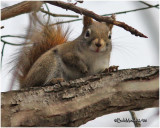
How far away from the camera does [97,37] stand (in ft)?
7.06

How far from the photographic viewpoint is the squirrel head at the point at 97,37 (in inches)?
82.8

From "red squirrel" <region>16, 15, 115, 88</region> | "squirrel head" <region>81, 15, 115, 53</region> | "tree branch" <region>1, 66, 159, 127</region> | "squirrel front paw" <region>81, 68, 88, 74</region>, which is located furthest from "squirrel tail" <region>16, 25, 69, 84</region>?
"tree branch" <region>1, 66, 159, 127</region>

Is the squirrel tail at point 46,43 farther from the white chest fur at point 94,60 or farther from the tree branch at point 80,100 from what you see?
the tree branch at point 80,100

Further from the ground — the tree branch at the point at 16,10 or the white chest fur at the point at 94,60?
the white chest fur at the point at 94,60

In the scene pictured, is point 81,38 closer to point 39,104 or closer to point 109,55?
point 109,55

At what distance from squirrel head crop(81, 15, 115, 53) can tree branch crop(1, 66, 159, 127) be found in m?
0.44

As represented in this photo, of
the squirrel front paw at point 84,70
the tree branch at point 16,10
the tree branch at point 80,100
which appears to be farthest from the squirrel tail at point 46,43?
the tree branch at point 16,10

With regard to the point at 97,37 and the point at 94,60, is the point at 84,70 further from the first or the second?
the point at 97,37

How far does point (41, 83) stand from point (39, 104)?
58 centimetres

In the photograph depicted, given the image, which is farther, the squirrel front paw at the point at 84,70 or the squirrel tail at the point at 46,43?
the squirrel tail at the point at 46,43

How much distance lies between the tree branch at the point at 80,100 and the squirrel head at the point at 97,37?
443mm

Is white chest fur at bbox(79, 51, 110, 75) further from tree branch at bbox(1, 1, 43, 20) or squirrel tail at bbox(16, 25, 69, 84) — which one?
tree branch at bbox(1, 1, 43, 20)

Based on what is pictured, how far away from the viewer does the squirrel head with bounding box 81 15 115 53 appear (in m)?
2.10

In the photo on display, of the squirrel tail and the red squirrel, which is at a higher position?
the squirrel tail
